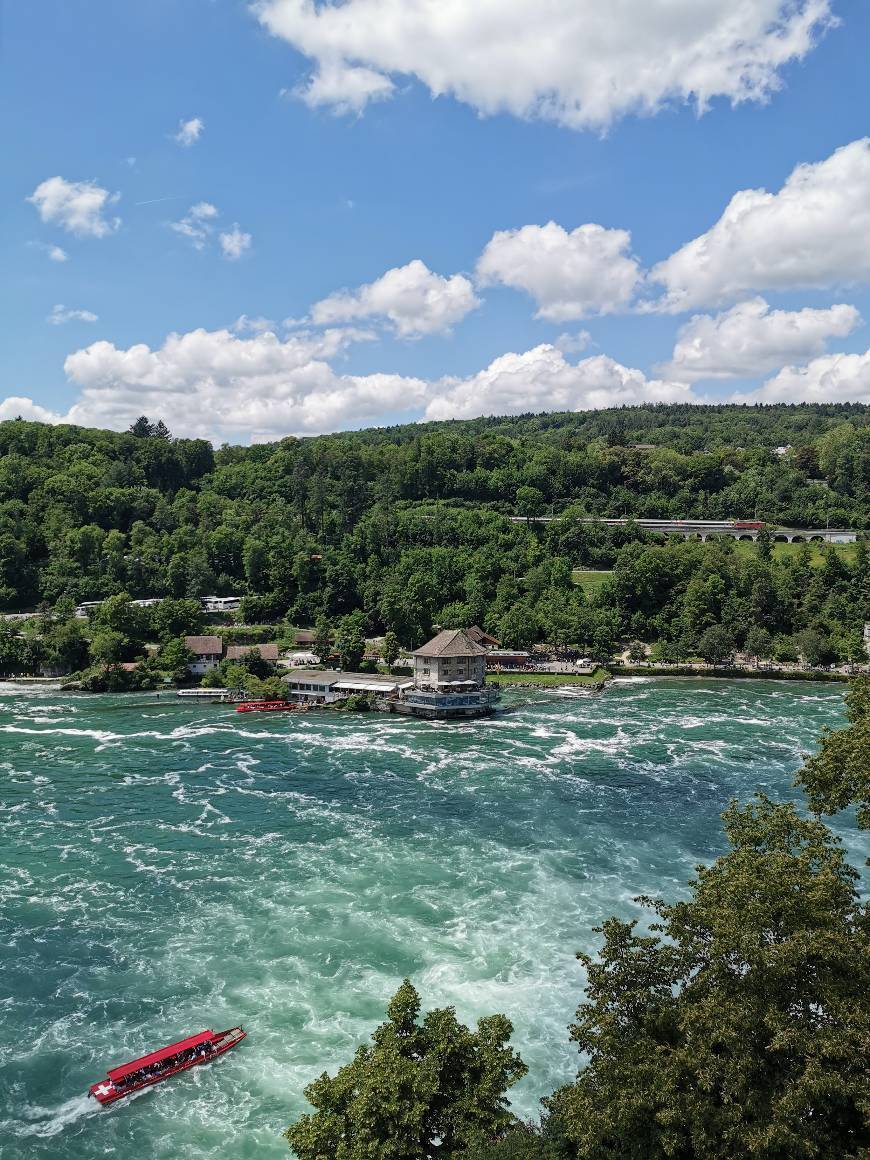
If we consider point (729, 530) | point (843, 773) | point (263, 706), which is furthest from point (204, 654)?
point (729, 530)

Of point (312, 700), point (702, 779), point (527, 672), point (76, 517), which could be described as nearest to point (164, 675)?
point (312, 700)

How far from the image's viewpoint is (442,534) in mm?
100875

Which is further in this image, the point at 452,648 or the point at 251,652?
the point at 251,652

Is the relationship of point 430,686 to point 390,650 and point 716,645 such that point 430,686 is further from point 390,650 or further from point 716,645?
point 716,645

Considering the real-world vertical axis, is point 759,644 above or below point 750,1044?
below

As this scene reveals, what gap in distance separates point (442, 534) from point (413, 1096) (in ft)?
290

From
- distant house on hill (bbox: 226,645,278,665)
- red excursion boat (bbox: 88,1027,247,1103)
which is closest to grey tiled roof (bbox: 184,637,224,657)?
distant house on hill (bbox: 226,645,278,665)

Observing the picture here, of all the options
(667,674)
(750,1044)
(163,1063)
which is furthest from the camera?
(667,674)

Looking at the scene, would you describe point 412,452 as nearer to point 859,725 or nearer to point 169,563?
point 169,563

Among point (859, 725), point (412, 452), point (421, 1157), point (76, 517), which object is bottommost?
point (421, 1157)

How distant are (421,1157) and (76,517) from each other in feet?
331

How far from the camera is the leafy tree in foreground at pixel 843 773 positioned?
16.0 meters

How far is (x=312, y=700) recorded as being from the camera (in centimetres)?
6275

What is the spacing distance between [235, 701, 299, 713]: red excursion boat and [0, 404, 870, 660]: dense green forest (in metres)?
19.7
